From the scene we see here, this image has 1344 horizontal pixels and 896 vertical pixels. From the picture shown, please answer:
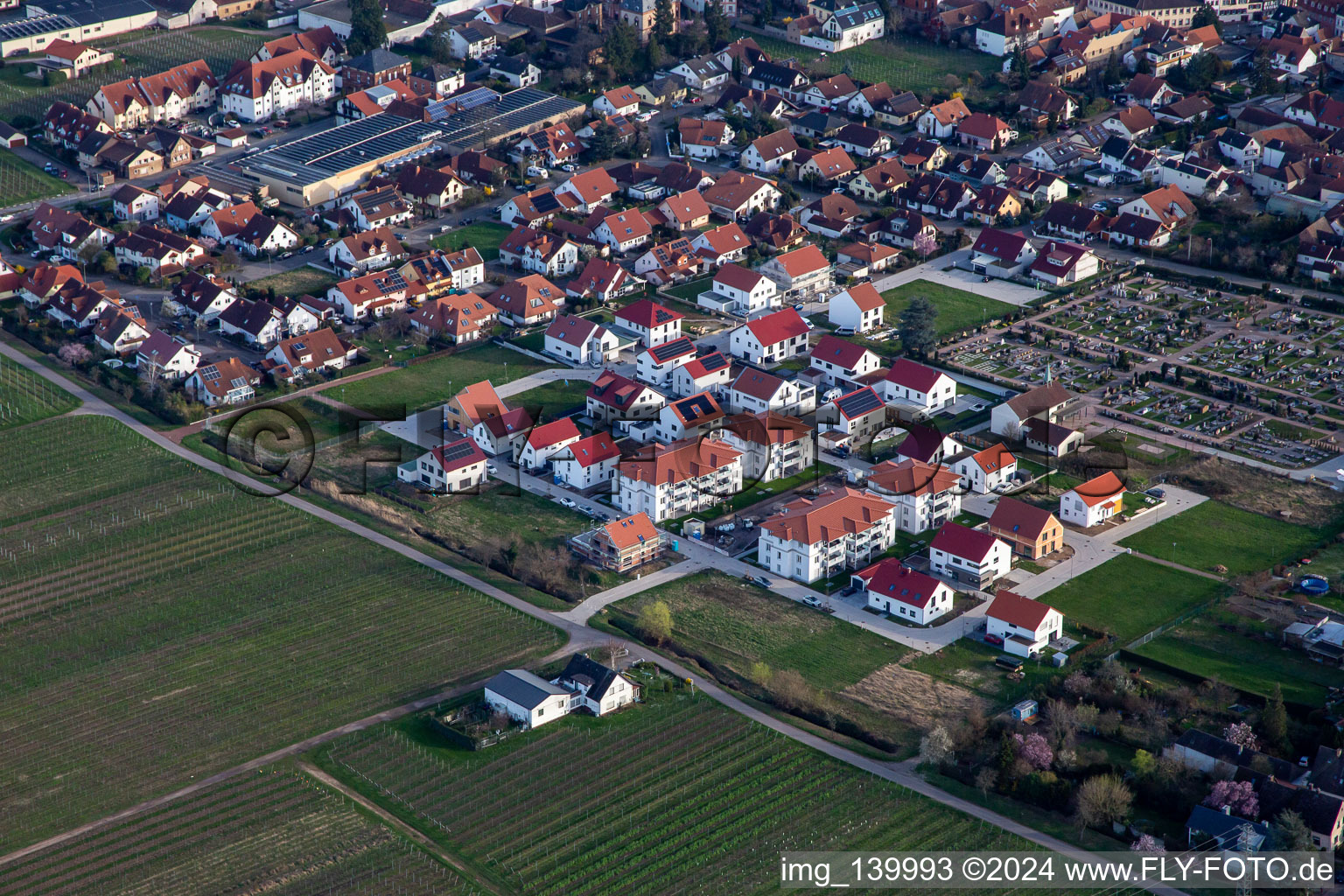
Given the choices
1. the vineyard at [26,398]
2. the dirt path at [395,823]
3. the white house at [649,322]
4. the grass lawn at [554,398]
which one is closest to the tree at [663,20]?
the white house at [649,322]

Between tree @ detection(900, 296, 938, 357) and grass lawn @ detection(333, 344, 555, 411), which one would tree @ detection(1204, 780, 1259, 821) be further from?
grass lawn @ detection(333, 344, 555, 411)

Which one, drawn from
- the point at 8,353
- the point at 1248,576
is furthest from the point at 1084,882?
the point at 8,353

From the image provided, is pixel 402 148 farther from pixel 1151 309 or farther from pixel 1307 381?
Answer: pixel 1307 381

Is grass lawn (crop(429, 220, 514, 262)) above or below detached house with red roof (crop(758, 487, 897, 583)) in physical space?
above

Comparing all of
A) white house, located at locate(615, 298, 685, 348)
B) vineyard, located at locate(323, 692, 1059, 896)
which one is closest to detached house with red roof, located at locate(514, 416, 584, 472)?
white house, located at locate(615, 298, 685, 348)

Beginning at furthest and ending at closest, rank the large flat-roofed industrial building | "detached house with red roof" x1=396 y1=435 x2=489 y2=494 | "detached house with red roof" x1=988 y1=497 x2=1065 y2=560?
the large flat-roofed industrial building → "detached house with red roof" x1=396 y1=435 x2=489 y2=494 → "detached house with red roof" x1=988 y1=497 x2=1065 y2=560

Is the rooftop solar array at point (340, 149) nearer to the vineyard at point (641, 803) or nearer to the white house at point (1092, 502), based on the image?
the white house at point (1092, 502)
